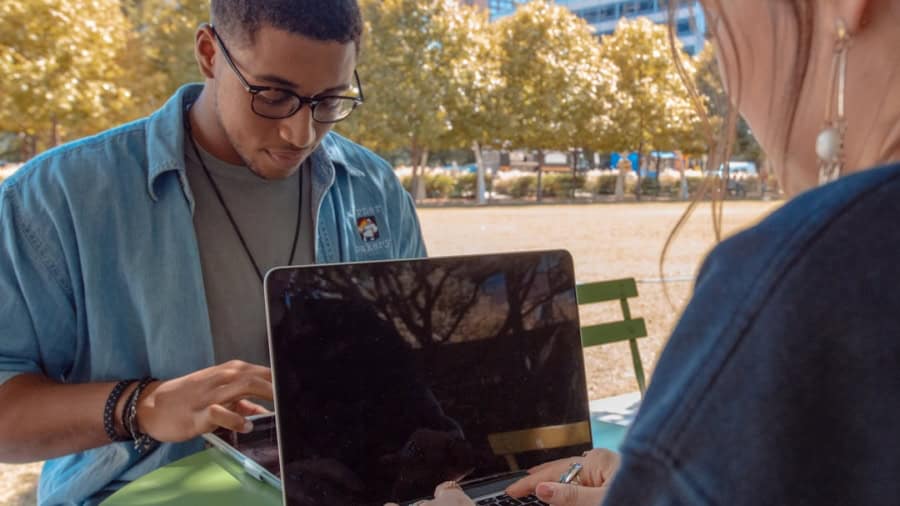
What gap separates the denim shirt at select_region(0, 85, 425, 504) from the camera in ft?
5.60

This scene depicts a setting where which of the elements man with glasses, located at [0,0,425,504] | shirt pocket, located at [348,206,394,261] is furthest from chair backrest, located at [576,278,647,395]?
man with glasses, located at [0,0,425,504]

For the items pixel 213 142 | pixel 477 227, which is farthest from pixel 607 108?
pixel 213 142

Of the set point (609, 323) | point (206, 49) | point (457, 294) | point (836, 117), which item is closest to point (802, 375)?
point (836, 117)

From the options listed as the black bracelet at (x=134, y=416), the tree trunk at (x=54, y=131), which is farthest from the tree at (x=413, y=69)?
the black bracelet at (x=134, y=416)

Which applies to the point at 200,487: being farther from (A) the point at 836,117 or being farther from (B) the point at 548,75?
(B) the point at 548,75

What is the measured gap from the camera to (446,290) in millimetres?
1269

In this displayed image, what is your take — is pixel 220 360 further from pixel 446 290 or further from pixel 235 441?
pixel 446 290

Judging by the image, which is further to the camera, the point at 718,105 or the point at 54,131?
the point at 54,131

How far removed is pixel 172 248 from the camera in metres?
1.86

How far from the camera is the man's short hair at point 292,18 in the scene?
6.12 ft

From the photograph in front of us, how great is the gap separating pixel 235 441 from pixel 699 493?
4.34 feet

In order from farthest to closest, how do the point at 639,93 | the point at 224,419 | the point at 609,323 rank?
the point at 639,93
the point at 609,323
the point at 224,419

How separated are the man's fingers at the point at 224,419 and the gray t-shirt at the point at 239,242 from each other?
1.57 feet

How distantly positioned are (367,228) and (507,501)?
3.76ft
